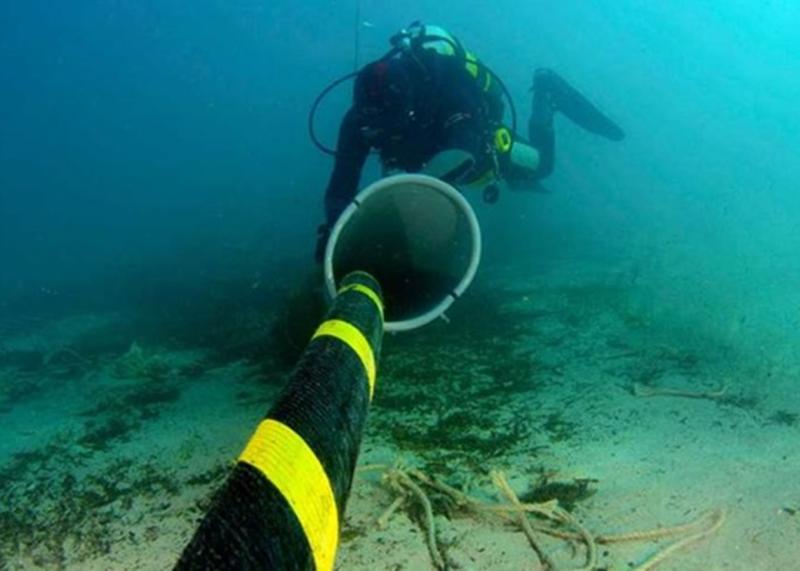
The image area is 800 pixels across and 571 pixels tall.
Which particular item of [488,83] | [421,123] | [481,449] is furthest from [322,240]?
[488,83]

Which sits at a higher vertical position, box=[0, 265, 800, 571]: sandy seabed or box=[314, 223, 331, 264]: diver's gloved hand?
box=[314, 223, 331, 264]: diver's gloved hand

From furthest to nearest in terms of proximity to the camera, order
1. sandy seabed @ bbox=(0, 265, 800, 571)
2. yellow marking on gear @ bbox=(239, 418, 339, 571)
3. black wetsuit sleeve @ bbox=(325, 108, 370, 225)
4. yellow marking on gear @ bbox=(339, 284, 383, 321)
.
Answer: black wetsuit sleeve @ bbox=(325, 108, 370, 225) → yellow marking on gear @ bbox=(339, 284, 383, 321) → sandy seabed @ bbox=(0, 265, 800, 571) → yellow marking on gear @ bbox=(239, 418, 339, 571)

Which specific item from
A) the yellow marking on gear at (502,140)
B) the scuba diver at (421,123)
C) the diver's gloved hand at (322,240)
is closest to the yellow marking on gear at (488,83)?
the scuba diver at (421,123)

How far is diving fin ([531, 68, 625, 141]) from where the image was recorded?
33.0 feet

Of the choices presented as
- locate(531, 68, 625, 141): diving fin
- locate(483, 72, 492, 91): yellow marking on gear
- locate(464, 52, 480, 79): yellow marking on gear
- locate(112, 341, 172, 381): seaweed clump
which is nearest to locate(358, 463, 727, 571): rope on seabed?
locate(112, 341, 172, 381): seaweed clump

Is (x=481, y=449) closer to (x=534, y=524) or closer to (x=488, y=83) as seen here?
(x=534, y=524)

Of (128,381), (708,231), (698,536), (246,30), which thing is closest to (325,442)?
(698,536)

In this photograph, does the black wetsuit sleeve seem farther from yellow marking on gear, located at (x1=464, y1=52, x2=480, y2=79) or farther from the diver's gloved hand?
yellow marking on gear, located at (x1=464, y1=52, x2=480, y2=79)

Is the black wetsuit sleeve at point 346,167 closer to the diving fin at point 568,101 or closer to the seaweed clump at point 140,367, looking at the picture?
the seaweed clump at point 140,367

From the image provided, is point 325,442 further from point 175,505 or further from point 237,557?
point 175,505

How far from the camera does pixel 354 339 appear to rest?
8.09ft

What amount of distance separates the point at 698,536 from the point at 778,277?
240 inches

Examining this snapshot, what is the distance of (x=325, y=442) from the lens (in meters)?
1.70

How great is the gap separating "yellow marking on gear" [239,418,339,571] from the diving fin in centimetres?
933
